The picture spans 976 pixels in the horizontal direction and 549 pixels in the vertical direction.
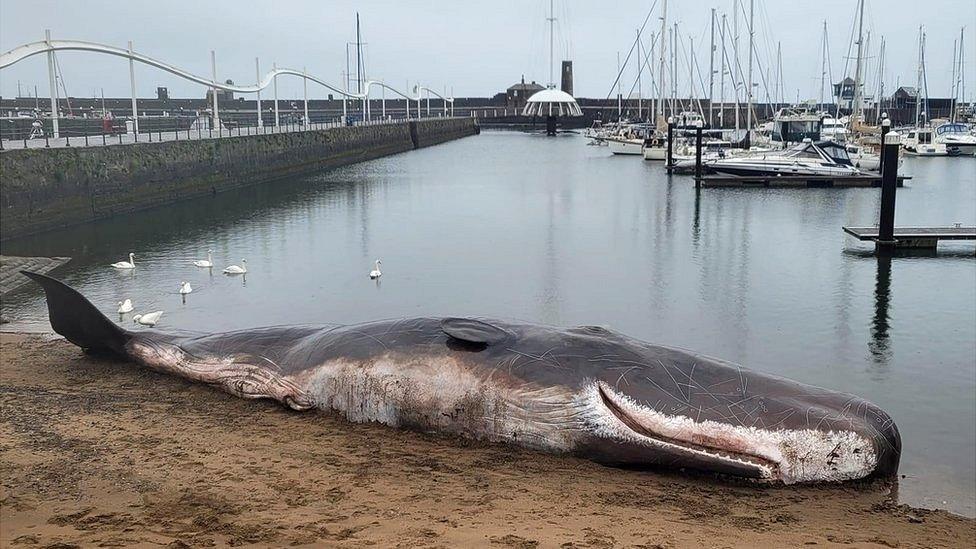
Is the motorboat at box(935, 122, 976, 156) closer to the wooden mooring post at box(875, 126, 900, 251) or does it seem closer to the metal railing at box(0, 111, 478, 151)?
the metal railing at box(0, 111, 478, 151)

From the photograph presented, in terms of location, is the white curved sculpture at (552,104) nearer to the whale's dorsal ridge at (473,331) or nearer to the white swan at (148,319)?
the white swan at (148,319)

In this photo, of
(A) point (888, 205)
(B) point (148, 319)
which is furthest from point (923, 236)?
(B) point (148, 319)

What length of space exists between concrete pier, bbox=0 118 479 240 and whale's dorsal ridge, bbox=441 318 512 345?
1995 cm

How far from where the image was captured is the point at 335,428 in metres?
8.73

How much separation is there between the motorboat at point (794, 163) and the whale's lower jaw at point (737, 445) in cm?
3758

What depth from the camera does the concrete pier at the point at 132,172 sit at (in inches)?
998

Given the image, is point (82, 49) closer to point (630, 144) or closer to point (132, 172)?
point (132, 172)

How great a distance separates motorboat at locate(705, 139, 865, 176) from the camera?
141 ft

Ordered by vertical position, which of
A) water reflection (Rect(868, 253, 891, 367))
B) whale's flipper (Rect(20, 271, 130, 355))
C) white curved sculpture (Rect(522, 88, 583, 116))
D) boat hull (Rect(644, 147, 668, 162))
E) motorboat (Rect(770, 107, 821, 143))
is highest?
white curved sculpture (Rect(522, 88, 583, 116))

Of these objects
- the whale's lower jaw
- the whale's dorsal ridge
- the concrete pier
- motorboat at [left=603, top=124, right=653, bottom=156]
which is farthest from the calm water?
motorboat at [left=603, top=124, right=653, bottom=156]

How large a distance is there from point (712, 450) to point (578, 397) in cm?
127

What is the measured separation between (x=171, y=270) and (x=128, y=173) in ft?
41.2

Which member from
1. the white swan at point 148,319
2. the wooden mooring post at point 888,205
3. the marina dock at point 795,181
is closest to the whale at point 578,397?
the white swan at point 148,319

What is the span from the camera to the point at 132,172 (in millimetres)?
32219
